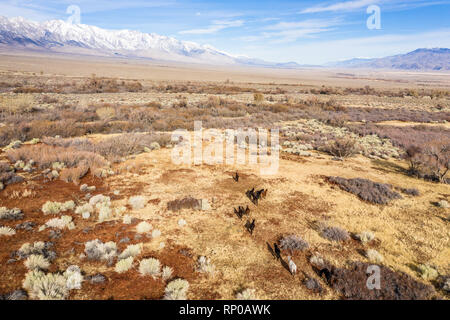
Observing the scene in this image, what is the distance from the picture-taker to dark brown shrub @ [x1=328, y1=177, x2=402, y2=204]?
8.49m

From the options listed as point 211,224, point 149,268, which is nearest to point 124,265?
point 149,268

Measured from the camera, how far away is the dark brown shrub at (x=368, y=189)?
8492 millimetres

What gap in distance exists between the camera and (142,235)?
6246 millimetres

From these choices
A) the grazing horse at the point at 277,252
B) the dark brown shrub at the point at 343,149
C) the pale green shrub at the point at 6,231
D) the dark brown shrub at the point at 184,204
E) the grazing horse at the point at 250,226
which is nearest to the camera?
the grazing horse at the point at 277,252

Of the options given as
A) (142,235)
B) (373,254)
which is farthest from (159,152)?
(373,254)

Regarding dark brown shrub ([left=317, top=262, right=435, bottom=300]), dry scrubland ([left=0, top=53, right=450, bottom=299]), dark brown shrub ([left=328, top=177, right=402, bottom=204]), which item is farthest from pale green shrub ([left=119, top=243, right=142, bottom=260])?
dark brown shrub ([left=328, top=177, right=402, bottom=204])

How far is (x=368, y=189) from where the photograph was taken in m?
9.06

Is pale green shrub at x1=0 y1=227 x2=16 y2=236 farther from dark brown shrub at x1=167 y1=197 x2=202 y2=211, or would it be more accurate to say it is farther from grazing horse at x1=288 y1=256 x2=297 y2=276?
grazing horse at x1=288 y1=256 x2=297 y2=276

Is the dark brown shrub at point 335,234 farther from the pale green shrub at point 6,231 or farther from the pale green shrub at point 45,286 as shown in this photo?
the pale green shrub at point 6,231

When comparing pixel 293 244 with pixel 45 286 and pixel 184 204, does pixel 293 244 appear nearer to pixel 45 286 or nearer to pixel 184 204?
pixel 184 204

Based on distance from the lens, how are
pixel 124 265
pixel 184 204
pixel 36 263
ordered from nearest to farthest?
1. pixel 36 263
2. pixel 124 265
3. pixel 184 204

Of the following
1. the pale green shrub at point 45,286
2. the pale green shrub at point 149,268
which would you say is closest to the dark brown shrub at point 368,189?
the pale green shrub at point 149,268
